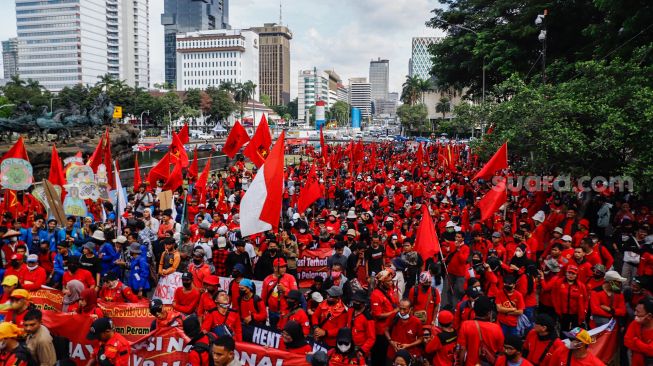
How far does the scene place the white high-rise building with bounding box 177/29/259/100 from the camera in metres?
153

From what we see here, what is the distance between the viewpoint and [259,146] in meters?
13.4

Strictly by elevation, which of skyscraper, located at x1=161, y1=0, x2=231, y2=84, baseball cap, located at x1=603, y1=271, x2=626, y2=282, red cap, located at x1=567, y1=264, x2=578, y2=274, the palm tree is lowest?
red cap, located at x1=567, y1=264, x2=578, y2=274

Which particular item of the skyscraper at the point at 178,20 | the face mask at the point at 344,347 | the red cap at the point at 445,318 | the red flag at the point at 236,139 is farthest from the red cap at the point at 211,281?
the skyscraper at the point at 178,20

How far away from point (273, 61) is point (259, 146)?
180288mm

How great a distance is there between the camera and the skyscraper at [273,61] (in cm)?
18575

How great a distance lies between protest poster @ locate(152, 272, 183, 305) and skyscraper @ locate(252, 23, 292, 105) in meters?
182

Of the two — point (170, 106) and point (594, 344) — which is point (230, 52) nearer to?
point (170, 106)

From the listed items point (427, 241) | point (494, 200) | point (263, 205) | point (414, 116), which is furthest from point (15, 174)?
point (414, 116)

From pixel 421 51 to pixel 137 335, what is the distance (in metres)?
193

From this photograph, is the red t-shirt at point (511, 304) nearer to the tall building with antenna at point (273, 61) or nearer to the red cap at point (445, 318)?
the red cap at point (445, 318)

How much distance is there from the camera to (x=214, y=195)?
58.9 feet

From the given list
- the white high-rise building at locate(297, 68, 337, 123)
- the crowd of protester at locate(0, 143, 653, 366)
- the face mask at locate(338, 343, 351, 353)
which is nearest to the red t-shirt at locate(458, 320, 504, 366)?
the crowd of protester at locate(0, 143, 653, 366)

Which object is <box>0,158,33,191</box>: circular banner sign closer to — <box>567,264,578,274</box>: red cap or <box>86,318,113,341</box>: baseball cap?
<box>86,318,113,341</box>: baseball cap

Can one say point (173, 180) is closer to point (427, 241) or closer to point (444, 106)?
point (427, 241)
